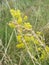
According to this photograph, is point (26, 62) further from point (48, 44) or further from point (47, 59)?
point (48, 44)

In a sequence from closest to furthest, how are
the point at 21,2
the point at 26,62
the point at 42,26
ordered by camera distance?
the point at 26,62 < the point at 42,26 < the point at 21,2

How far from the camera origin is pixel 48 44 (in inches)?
83.7

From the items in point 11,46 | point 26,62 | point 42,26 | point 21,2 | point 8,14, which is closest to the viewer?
point 26,62

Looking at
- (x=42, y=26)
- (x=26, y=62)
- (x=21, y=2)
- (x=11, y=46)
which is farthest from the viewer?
(x=21, y=2)

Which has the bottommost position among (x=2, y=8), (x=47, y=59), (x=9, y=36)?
(x=47, y=59)

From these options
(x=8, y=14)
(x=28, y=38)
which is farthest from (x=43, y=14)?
(x=28, y=38)

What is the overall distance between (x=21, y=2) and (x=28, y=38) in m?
1.02

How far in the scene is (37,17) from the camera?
2.48 meters

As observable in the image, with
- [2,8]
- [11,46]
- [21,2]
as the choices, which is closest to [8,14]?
[2,8]

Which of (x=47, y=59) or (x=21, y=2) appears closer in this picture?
(x=47, y=59)

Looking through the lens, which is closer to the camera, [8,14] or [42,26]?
[42,26]

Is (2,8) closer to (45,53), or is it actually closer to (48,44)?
(48,44)

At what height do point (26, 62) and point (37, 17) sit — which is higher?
point (37, 17)

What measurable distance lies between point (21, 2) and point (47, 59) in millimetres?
1103
